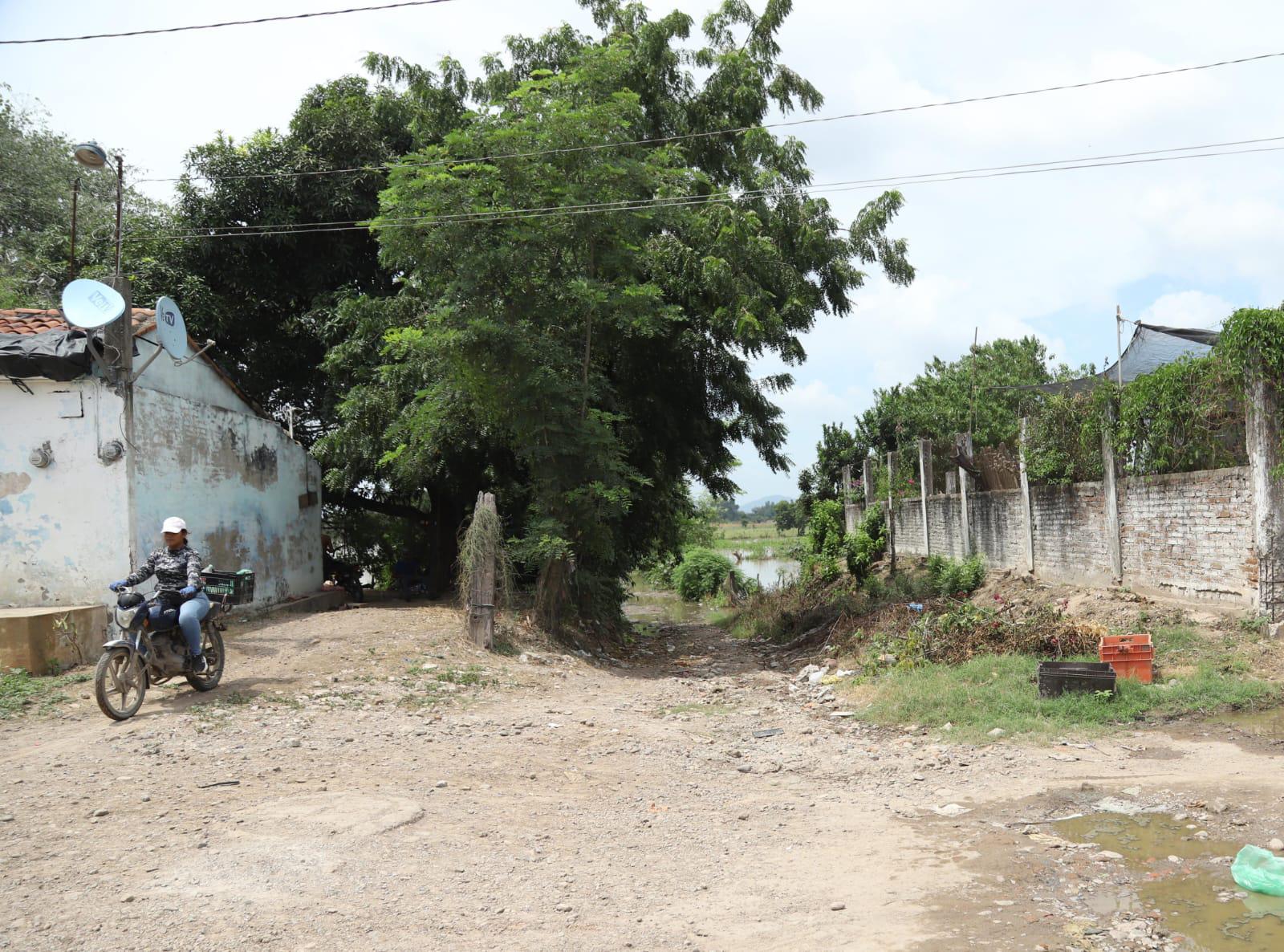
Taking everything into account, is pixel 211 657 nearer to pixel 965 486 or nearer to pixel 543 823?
pixel 543 823

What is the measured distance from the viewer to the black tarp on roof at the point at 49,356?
942 centimetres

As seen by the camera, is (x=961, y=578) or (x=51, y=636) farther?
(x=961, y=578)

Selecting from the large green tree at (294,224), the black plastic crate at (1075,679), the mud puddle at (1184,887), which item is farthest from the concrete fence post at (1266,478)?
the large green tree at (294,224)

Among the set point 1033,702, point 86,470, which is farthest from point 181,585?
point 1033,702

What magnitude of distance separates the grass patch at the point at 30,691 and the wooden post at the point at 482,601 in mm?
3633

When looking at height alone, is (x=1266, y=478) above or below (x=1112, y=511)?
above

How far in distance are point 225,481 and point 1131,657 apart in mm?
10544

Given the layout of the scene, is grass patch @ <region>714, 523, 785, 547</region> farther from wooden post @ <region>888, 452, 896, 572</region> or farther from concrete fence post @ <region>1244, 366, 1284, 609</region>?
concrete fence post @ <region>1244, 366, 1284, 609</region>

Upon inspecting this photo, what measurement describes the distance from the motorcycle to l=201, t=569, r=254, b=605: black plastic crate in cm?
11

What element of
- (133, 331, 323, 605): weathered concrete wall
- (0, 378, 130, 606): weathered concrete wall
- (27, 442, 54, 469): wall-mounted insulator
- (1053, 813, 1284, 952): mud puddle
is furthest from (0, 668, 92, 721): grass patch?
(1053, 813, 1284, 952): mud puddle

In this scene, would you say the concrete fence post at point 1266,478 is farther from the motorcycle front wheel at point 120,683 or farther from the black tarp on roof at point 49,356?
the black tarp on roof at point 49,356

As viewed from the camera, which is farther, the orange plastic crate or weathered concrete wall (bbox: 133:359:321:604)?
weathered concrete wall (bbox: 133:359:321:604)

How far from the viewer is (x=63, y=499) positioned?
9703 mm

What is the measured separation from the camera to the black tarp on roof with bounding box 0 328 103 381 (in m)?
9.42
